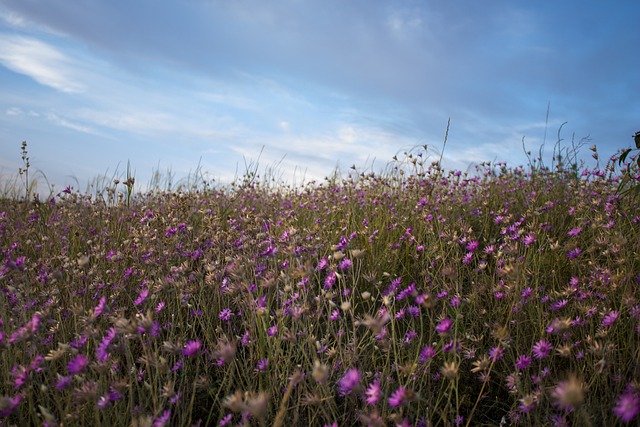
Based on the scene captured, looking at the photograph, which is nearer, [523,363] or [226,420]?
[226,420]

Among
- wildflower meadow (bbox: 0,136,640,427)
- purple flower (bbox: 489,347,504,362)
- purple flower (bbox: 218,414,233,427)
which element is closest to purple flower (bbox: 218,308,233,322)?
wildflower meadow (bbox: 0,136,640,427)

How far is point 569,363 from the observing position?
2.08 meters

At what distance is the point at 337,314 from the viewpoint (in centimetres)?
209

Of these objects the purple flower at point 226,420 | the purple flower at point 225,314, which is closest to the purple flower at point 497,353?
the purple flower at point 226,420

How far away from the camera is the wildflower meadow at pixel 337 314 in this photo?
1.60 meters

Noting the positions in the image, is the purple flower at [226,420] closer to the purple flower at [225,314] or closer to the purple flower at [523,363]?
the purple flower at [225,314]

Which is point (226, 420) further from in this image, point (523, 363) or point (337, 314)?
point (523, 363)

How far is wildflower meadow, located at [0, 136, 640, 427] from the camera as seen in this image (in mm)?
1603

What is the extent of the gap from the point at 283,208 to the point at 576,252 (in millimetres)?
3183

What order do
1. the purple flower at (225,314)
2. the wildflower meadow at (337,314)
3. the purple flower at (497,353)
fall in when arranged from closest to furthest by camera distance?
the purple flower at (497,353) → the wildflower meadow at (337,314) → the purple flower at (225,314)

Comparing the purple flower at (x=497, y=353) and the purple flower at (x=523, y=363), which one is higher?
the purple flower at (x=497, y=353)

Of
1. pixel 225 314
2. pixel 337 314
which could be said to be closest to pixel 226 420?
pixel 337 314

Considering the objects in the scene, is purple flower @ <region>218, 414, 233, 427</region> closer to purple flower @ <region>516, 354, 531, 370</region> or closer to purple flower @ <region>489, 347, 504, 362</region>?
purple flower @ <region>489, 347, 504, 362</region>

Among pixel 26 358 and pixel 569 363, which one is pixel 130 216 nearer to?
pixel 26 358
